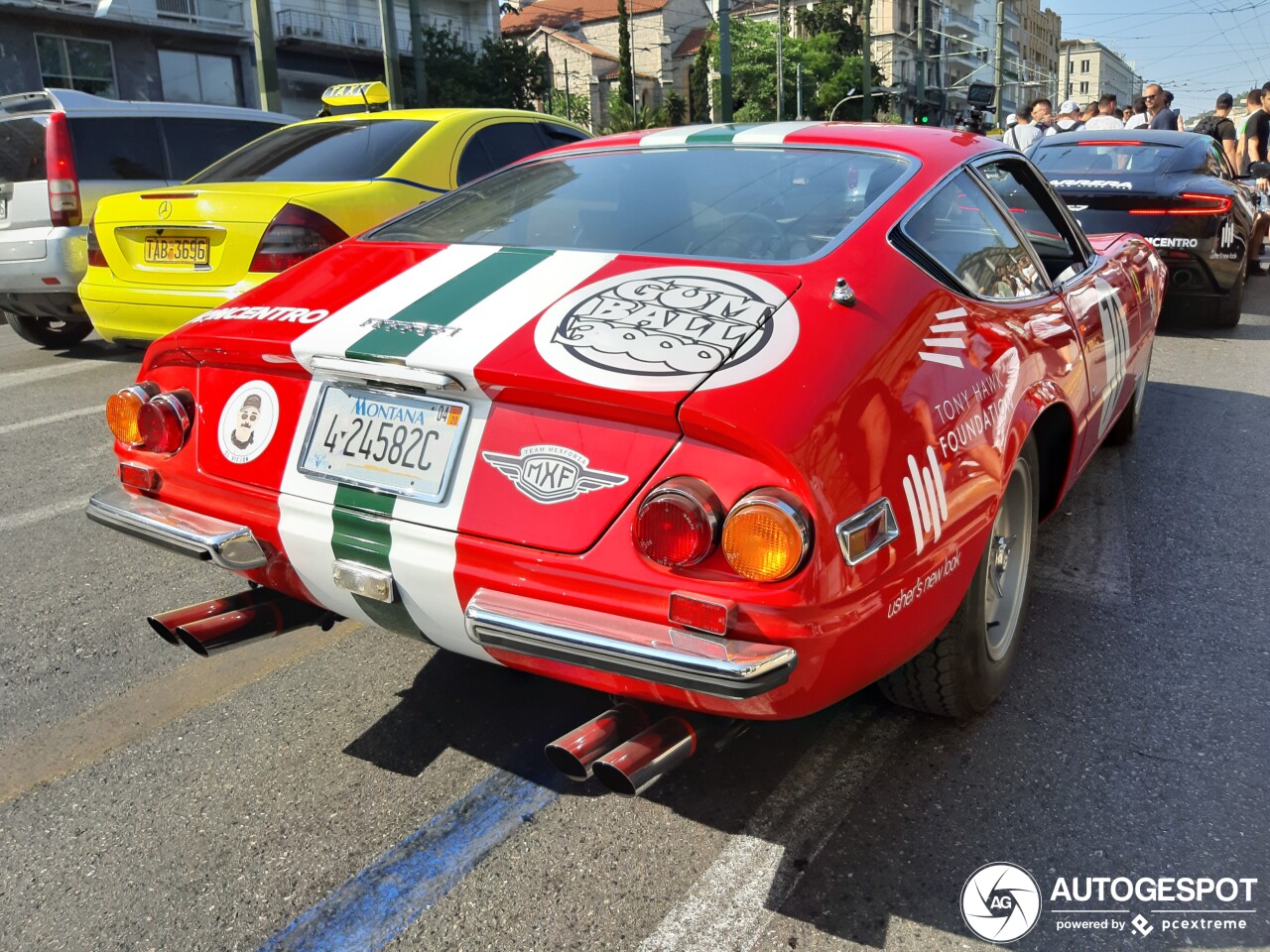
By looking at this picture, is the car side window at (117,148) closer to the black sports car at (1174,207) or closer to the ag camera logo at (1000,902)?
the black sports car at (1174,207)

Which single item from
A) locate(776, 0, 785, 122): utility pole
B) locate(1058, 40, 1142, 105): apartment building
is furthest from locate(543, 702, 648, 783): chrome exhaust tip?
locate(1058, 40, 1142, 105): apartment building

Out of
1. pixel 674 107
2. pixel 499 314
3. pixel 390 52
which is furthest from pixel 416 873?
pixel 674 107

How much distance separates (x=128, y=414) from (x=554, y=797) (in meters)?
1.40

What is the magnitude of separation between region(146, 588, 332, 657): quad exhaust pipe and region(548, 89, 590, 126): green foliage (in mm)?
57912

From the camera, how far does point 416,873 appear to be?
7.10 feet

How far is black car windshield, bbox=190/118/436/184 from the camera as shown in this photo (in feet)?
18.8

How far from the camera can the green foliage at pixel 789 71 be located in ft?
241

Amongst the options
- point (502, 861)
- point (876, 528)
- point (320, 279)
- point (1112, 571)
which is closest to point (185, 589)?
point (320, 279)

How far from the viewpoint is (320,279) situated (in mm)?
2660

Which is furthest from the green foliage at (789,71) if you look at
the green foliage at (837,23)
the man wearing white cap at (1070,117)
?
the man wearing white cap at (1070,117)

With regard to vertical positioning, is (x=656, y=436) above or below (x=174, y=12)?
below

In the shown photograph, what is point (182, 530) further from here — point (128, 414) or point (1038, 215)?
point (1038, 215)

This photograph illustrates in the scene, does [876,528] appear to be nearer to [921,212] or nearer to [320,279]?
[921,212]

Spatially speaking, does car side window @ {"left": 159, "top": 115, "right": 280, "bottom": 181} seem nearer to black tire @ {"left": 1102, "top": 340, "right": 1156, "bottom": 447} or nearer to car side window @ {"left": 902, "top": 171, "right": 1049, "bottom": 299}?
black tire @ {"left": 1102, "top": 340, "right": 1156, "bottom": 447}
